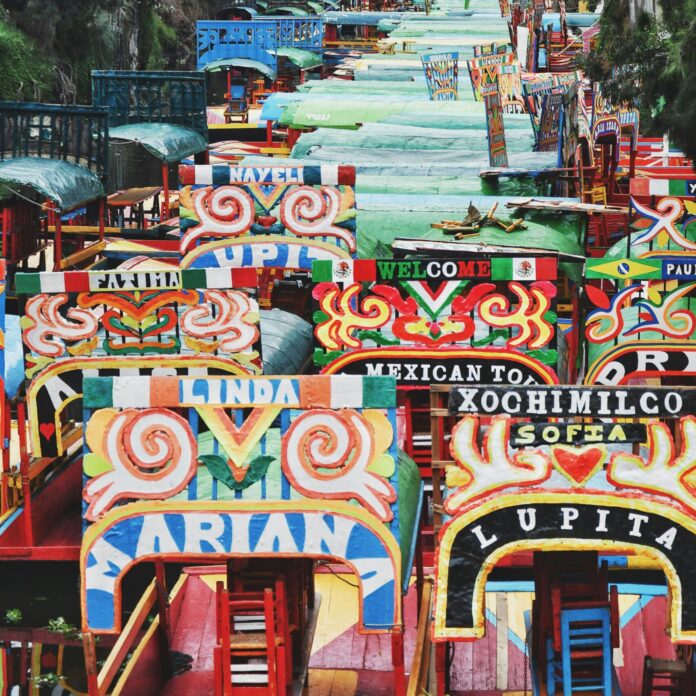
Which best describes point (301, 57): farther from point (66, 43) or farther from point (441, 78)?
point (441, 78)

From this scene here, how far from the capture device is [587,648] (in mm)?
8023

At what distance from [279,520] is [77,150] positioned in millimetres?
15696

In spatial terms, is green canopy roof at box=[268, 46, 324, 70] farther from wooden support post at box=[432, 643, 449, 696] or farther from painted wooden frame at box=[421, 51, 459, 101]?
wooden support post at box=[432, 643, 449, 696]

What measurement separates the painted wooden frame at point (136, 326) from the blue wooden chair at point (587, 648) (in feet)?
13.5

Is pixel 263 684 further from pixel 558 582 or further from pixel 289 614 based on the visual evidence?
pixel 558 582

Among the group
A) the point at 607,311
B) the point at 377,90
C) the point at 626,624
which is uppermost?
the point at 377,90

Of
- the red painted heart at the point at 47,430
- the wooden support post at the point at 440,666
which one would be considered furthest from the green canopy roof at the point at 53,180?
the wooden support post at the point at 440,666

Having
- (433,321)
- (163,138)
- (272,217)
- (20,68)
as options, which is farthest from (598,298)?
(20,68)

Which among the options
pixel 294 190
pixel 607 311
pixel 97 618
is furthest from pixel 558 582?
pixel 294 190

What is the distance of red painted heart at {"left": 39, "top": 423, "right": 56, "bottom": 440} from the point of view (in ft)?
38.9

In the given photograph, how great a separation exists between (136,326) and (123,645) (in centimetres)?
290

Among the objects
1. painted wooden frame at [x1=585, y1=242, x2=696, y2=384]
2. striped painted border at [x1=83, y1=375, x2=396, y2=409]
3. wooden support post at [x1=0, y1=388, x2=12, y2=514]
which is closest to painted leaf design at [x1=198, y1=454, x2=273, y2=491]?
striped painted border at [x1=83, y1=375, x2=396, y2=409]

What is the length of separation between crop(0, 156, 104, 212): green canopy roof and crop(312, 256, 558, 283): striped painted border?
30.9 ft

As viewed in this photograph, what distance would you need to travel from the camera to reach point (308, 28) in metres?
59.3
